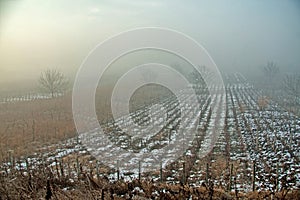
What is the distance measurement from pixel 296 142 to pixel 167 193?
5533 millimetres

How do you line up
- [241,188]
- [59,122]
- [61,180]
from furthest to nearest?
1. [59,122]
2. [241,188]
3. [61,180]

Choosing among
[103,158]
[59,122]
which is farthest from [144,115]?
[103,158]

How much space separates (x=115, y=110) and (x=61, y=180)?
9369 mm

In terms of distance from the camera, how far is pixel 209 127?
10914mm

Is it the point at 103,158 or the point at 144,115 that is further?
the point at 144,115

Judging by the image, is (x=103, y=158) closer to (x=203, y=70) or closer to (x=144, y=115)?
(x=144, y=115)

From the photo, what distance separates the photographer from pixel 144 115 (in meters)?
13.3

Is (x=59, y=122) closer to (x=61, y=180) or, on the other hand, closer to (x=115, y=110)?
(x=115, y=110)

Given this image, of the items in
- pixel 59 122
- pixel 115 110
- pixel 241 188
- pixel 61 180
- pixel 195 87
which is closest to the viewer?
pixel 61 180

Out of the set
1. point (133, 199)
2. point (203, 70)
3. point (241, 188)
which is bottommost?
point (241, 188)

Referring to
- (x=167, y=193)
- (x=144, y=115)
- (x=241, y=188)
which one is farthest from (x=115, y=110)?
(x=167, y=193)

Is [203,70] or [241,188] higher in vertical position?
[203,70]

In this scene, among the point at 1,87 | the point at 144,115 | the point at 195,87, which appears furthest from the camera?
the point at 1,87

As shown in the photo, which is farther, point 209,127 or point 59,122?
point 59,122
